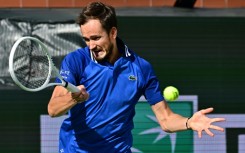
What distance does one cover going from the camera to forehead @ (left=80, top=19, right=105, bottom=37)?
161 inches

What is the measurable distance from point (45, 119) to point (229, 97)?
1.61 m

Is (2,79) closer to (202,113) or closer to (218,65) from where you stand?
(218,65)

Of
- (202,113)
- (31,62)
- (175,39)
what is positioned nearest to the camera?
(202,113)

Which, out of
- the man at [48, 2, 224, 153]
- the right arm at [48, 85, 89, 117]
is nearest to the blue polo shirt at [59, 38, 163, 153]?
the man at [48, 2, 224, 153]

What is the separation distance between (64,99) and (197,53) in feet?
8.91

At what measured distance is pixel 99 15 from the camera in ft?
13.6

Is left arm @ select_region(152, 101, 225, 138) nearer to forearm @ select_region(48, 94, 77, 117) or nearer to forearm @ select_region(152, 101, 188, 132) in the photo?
forearm @ select_region(152, 101, 188, 132)

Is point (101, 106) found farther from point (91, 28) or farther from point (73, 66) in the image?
point (91, 28)

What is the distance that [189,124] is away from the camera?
13.9ft

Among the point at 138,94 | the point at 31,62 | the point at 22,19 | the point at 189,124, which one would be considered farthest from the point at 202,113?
the point at 22,19

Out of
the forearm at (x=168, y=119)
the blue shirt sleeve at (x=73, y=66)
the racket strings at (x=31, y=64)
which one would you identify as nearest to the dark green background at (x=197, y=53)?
the racket strings at (x=31, y=64)

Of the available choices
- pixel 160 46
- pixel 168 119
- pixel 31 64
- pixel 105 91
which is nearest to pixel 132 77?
pixel 105 91

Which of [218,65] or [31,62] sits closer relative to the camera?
[31,62]

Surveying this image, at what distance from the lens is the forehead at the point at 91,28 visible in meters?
4.08
